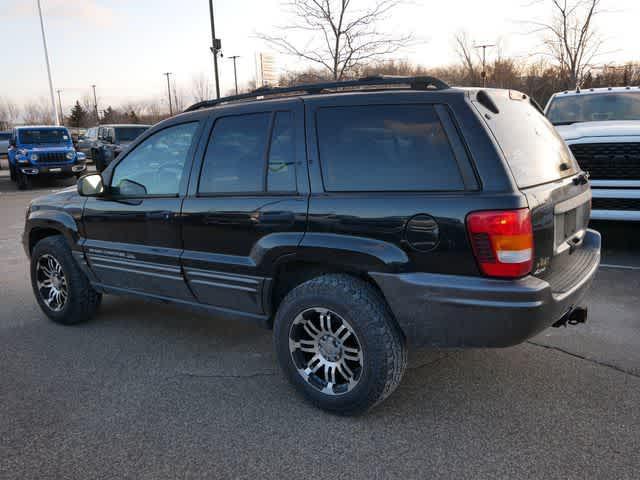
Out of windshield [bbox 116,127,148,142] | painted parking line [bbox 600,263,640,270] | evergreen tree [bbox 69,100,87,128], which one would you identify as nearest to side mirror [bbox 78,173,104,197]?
painted parking line [bbox 600,263,640,270]

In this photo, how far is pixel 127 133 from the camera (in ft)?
66.7

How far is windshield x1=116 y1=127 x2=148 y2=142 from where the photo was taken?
2009 centimetres

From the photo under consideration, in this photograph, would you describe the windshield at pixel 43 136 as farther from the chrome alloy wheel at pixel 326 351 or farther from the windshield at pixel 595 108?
the chrome alloy wheel at pixel 326 351

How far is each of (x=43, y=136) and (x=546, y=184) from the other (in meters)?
18.0

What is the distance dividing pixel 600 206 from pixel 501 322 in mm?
4302

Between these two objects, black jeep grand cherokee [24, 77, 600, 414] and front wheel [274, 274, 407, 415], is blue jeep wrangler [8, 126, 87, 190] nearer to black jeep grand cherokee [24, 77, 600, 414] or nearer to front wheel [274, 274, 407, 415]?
black jeep grand cherokee [24, 77, 600, 414]

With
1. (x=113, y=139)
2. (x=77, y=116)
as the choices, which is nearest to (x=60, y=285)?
(x=113, y=139)

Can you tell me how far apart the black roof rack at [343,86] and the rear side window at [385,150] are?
232 mm

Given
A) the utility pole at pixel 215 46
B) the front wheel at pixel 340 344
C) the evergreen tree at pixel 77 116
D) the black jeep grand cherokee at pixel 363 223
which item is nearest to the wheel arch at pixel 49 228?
the black jeep grand cherokee at pixel 363 223

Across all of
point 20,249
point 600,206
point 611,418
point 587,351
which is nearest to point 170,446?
point 611,418

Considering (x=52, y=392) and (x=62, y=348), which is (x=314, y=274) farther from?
(x=62, y=348)

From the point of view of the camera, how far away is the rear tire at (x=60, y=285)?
4.68m

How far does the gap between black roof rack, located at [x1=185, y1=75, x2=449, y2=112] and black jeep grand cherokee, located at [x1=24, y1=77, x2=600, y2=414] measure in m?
0.02

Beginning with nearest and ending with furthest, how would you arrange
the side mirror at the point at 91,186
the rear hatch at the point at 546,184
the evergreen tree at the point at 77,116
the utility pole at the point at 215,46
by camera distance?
the rear hatch at the point at 546,184
the side mirror at the point at 91,186
the utility pole at the point at 215,46
the evergreen tree at the point at 77,116
